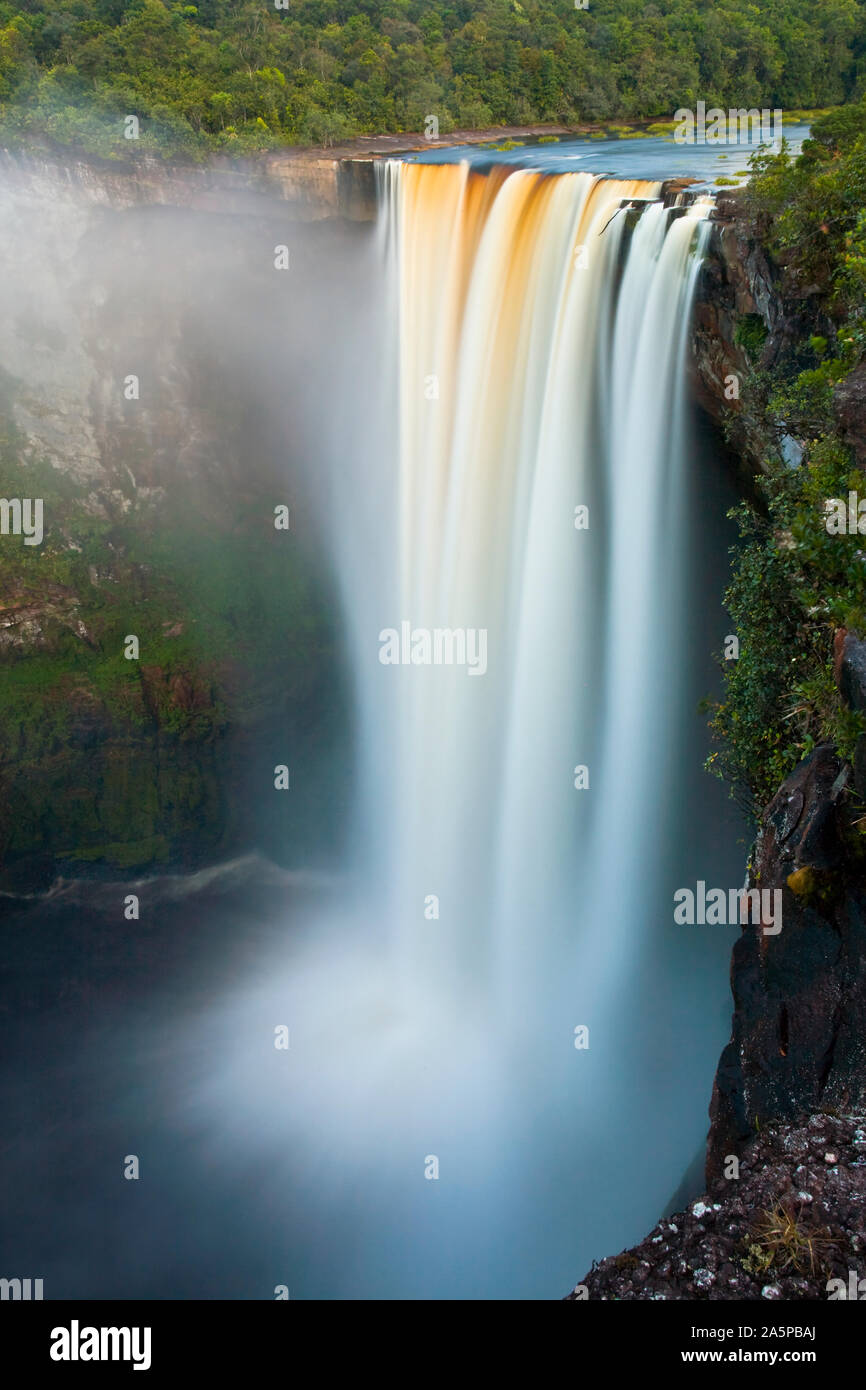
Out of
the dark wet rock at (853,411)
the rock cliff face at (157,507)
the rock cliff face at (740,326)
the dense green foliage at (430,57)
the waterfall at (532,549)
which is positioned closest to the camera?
the dark wet rock at (853,411)

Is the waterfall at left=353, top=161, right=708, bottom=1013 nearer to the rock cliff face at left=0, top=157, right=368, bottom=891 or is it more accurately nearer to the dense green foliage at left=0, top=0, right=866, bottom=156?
the rock cliff face at left=0, top=157, right=368, bottom=891

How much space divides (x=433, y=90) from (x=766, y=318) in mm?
15808

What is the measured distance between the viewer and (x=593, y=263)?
13578mm

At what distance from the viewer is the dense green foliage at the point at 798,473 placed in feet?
27.0

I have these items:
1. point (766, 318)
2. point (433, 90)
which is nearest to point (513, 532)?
point (766, 318)

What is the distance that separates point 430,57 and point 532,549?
650 inches

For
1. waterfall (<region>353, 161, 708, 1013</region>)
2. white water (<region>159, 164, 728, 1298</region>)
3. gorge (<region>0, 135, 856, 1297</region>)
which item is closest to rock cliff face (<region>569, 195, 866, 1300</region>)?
gorge (<region>0, 135, 856, 1297</region>)

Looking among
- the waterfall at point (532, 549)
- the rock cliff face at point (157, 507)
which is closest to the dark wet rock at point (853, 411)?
the waterfall at point (532, 549)

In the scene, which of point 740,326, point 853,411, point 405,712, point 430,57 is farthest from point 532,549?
point 430,57

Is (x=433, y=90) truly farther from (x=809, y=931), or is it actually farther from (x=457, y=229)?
(x=809, y=931)

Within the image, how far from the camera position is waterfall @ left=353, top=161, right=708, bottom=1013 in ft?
45.3

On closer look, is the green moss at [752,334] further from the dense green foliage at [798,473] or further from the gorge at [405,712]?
the dense green foliage at [798,473]

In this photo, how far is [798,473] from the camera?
30.6 feet

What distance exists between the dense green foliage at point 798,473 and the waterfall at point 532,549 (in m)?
2.21
